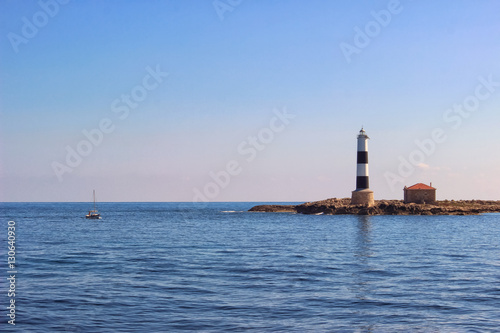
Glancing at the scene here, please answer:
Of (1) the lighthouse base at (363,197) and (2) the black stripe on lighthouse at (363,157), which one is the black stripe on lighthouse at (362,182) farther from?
(2) the black stripe on lighthouse at (363,157)

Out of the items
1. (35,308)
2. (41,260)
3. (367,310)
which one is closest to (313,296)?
(367,310)

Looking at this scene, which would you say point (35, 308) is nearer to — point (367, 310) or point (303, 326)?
point (303, 326)

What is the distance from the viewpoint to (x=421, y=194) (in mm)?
96312

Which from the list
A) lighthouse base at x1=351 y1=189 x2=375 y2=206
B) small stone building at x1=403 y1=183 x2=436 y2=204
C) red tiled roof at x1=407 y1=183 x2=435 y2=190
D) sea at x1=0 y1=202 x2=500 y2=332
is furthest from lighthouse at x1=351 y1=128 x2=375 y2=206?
sea at x1=0 y1=202 x2=500 y2=332

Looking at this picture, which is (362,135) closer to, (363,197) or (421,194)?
(363,197)

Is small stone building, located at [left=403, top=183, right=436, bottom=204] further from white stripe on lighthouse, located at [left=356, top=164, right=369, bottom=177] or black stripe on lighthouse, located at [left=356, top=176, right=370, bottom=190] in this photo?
white stripe on lighthouse, located at [left=356, top=164, right=369, bottom=177]

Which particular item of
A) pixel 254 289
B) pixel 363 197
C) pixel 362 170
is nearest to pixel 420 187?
pixel 363 197

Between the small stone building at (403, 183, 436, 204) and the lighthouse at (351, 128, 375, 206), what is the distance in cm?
1246

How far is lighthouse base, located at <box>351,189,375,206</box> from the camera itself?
284 ft

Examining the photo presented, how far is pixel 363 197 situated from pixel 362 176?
597cm

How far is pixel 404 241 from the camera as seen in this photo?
44031 millimetres

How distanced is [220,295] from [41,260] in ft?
55.6

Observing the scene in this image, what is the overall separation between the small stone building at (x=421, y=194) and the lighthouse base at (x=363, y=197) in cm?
1223

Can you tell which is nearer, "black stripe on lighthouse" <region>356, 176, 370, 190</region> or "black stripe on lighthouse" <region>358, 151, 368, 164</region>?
"black stripe on lighthouse" <region>358, 151, 368, 164</region>
